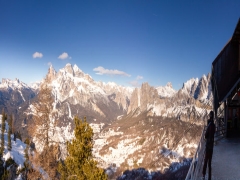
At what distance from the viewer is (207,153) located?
9961 millimetres

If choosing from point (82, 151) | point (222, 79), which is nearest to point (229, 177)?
point (222, 79)

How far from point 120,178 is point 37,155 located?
12011 cm

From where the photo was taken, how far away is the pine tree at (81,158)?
16.7 metres

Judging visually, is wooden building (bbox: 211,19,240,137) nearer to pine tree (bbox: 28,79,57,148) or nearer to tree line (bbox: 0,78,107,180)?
tree line (bbox: 0,78,107,180)

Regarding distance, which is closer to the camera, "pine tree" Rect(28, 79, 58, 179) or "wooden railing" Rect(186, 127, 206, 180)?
"wooden railing" Rect(186, 127, 206, 180)

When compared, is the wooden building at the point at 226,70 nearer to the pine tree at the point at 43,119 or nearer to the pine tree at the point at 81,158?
the pine tree at the point at 81,158

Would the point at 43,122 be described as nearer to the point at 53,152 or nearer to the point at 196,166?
the point at 53,152

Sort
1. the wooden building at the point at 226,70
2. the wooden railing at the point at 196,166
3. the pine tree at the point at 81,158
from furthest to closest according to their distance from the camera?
the pine tree at the point at 81,158
the wooden building at the point at 226,70
the wooden railing at the point at 196,166

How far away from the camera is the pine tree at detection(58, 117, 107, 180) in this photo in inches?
658

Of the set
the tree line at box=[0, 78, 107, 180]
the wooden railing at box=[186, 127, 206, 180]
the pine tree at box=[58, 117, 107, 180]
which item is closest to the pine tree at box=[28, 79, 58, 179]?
the tree line at box=[0, 78, 107, 180]

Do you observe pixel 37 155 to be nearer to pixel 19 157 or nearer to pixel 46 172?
pixel 46 172

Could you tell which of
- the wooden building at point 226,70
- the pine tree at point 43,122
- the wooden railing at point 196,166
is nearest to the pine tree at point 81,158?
the pine tree at point 43,122

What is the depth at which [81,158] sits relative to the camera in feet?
57.9

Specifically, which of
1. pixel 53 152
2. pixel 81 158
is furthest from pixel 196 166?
pixel 53 152
